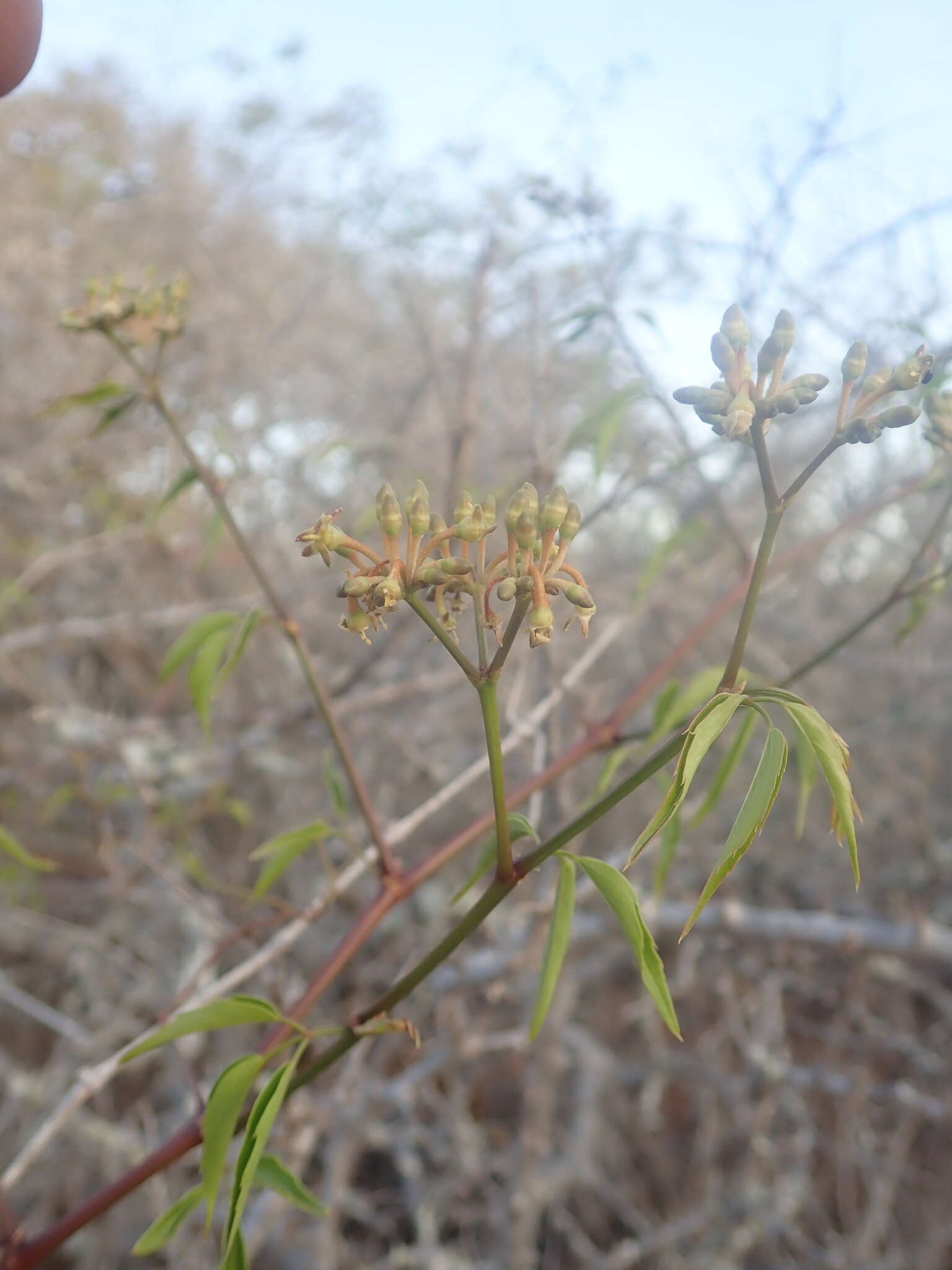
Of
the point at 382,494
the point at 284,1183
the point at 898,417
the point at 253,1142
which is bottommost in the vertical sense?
the point at 284,1183

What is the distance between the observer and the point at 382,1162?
2.72m

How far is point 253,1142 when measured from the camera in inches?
23.0

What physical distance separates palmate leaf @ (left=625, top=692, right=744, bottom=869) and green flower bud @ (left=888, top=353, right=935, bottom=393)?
211 millimetres

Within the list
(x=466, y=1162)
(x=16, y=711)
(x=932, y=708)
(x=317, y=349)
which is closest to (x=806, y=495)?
(x=932, y=708)

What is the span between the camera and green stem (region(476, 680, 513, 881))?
52cm

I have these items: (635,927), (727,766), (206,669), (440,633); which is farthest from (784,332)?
(206,669)

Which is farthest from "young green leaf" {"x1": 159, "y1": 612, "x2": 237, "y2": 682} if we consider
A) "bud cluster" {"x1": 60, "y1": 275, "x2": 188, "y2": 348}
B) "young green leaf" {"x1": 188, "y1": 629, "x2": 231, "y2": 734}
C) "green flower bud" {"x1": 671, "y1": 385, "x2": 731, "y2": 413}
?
"green flower bud" {"x1": 671, "y1": 385, "x2": 731, "y2": 413}

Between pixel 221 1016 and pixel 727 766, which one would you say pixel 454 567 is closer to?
pixel 221 1016

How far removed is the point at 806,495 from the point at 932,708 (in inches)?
40.9

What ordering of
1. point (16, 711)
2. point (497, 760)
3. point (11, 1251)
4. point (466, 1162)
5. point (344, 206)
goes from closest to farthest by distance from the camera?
point (497, 760)
point (11, 1251)
point (466, 1162)
point (344, 206)
point (16, 711)

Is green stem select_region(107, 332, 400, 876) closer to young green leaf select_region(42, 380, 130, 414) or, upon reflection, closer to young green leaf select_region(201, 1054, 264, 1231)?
young green leaf select_region(42, 380, 130, 414)

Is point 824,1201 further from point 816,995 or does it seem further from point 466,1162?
point 466,1162

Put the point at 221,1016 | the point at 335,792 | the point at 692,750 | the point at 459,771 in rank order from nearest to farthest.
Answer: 1. the point at 692,750
2. the point at 221,1016
3. the point at 335,792
4. the point at 459,771

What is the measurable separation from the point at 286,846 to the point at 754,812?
0.58 metres
